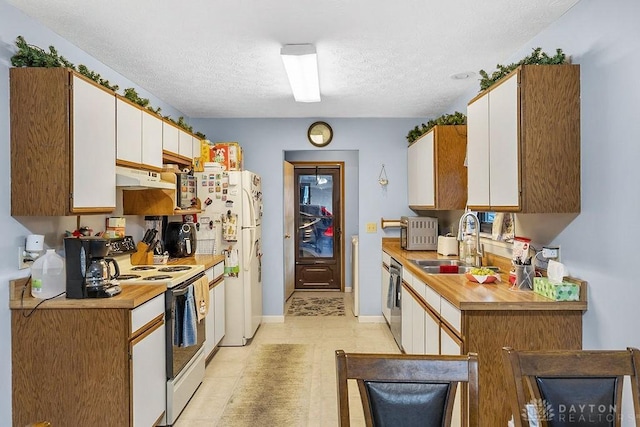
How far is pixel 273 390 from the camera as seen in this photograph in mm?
3400

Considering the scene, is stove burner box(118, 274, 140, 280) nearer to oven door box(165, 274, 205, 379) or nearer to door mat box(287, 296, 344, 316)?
oven door box(165, 274, 205, 379)

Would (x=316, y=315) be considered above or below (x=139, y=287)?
below

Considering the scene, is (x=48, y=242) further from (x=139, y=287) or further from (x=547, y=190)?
(x=547, y=190)

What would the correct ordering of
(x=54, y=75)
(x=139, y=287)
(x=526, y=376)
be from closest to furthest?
(x=526, y=376)
(x=54, y=75)
(x=139, y=287)

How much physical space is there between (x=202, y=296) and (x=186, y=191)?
1.13 meters

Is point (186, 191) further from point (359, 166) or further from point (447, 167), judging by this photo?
point (447, 167)

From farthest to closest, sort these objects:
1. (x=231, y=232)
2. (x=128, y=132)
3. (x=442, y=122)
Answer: (x=231, y=232) → (x=442, y=122) → (x=128, y=132)

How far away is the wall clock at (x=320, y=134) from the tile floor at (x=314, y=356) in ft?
7.15

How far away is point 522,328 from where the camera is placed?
2289 mm

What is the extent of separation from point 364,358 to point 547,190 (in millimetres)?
1544

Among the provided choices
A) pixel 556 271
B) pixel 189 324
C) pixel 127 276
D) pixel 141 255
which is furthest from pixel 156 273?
pixel 556 271

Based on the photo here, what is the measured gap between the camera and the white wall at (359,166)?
5.30 meters

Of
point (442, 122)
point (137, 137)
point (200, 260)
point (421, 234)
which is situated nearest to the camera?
point (137, 137)

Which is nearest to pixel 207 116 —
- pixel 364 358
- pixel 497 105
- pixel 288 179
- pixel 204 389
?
pixel 288 179
